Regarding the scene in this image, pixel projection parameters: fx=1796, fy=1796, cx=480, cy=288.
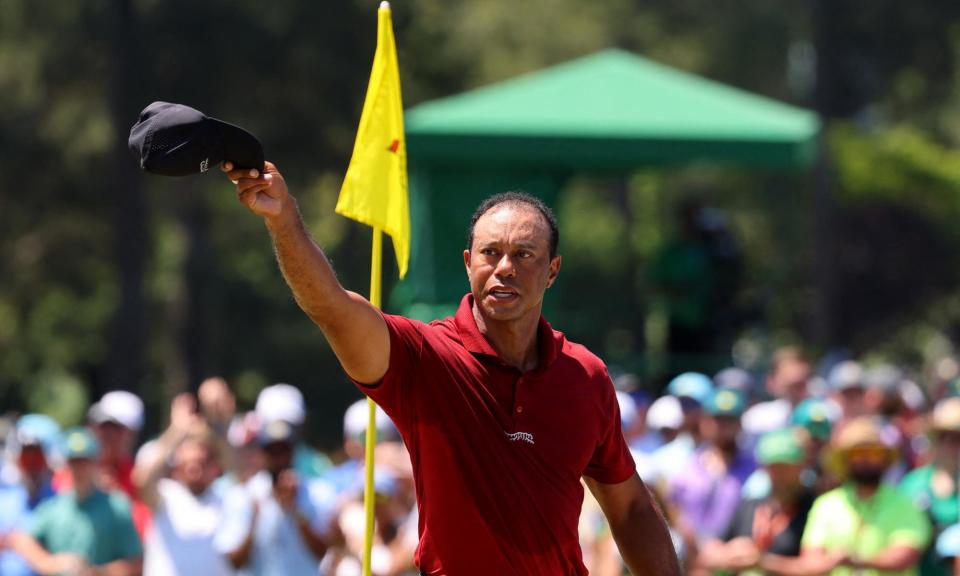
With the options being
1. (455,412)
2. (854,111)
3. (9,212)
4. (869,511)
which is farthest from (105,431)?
(854,111)

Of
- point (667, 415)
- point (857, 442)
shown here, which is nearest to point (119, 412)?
point (667, 415)

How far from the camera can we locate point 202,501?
32.6 ft

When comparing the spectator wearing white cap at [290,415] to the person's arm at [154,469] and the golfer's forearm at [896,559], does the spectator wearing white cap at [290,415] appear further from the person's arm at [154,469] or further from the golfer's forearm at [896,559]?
the golfer's forearm at [896,559]

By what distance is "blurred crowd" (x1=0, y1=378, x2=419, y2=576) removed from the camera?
9375 millimetres

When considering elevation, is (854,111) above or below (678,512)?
above

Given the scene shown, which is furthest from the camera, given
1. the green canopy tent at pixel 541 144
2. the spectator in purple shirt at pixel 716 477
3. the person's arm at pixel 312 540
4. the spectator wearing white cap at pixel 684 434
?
the green canopy tent at pixel 541 144

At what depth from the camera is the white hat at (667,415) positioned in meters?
11.1

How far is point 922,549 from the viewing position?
8.73m

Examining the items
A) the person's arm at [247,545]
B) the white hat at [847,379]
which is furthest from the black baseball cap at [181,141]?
the white hat at [847,379]

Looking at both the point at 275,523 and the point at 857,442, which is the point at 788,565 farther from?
the point at 275,523

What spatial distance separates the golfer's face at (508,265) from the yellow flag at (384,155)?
628 mm

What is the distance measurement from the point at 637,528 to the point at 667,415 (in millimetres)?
5815

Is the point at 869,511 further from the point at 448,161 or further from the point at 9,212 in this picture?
the point at 9,212

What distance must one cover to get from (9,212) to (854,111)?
57.2ft
